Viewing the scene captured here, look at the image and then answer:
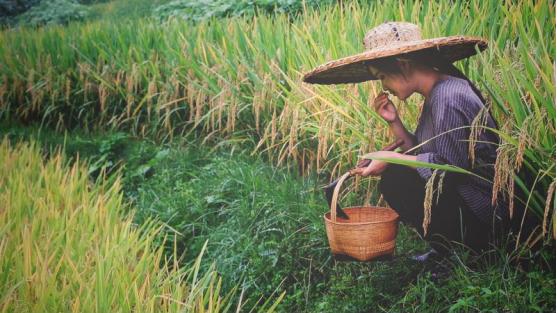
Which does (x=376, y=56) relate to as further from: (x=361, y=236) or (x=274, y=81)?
(x=274, y=81)

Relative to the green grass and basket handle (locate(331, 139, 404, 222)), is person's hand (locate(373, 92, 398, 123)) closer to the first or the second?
basket handle (locate(331, 139, 404, 222))

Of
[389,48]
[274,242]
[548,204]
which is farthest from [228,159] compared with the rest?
[548,204]

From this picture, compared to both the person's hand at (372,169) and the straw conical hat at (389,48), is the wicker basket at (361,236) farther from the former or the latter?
the straw conical hat at (389,48)

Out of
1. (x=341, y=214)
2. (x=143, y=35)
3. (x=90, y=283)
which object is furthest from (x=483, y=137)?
(x=143, y=35)

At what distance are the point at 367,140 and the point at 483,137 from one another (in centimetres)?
36

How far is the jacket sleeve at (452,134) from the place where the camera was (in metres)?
1.53

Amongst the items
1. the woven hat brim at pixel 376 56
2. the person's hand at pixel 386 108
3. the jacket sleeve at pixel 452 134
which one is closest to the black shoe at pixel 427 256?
the jacket sleeve at pixel 452 134

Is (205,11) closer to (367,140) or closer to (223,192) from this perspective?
(223,192)

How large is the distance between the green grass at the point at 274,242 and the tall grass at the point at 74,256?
0.10 metres

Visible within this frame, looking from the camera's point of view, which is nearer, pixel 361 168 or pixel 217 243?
pixel 361 168

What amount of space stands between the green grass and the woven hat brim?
1.14ft

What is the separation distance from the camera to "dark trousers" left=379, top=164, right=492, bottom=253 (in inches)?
62.2

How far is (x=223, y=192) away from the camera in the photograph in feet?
7.20

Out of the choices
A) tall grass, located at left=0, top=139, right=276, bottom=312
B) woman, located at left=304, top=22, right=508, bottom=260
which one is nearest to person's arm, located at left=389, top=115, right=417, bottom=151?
woman, located at left=304, top=22, right=508, bottom=260
